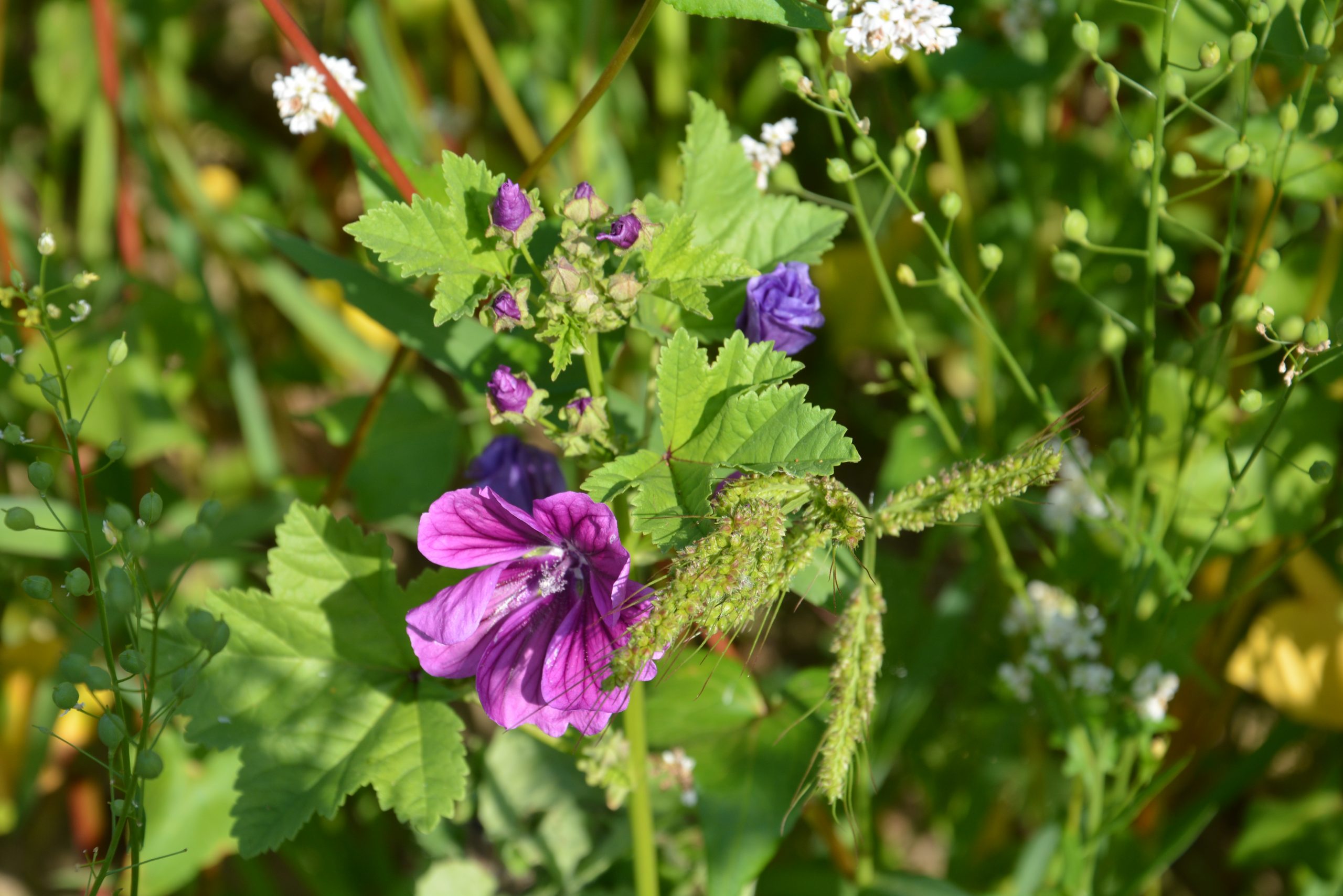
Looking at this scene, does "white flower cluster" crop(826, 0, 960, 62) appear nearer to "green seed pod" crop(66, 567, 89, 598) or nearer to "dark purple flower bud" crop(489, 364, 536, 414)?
"dark purple flower bud" crop(489, 364, 536, 414)

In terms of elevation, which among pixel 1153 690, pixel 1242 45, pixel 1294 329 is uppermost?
pixel 1242 45

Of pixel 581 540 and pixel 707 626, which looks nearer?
pixel 707 626

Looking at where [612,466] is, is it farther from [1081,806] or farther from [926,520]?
[1081,806]

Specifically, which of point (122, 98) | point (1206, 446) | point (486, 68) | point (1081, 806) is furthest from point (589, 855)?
point (122, 98)

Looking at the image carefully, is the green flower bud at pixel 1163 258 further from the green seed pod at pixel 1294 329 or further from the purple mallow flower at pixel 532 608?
the purple mallow flower at pixel 532 608

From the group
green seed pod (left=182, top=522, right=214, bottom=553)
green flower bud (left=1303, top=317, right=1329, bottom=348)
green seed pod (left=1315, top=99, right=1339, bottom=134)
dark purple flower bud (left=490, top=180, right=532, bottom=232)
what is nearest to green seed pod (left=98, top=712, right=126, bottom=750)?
green seed pod (left=182, top=522, right=214, bottom=553)

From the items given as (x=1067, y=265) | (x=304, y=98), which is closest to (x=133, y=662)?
(x=304, y=98)

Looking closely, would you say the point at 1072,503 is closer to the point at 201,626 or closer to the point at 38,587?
the point at 201,626
